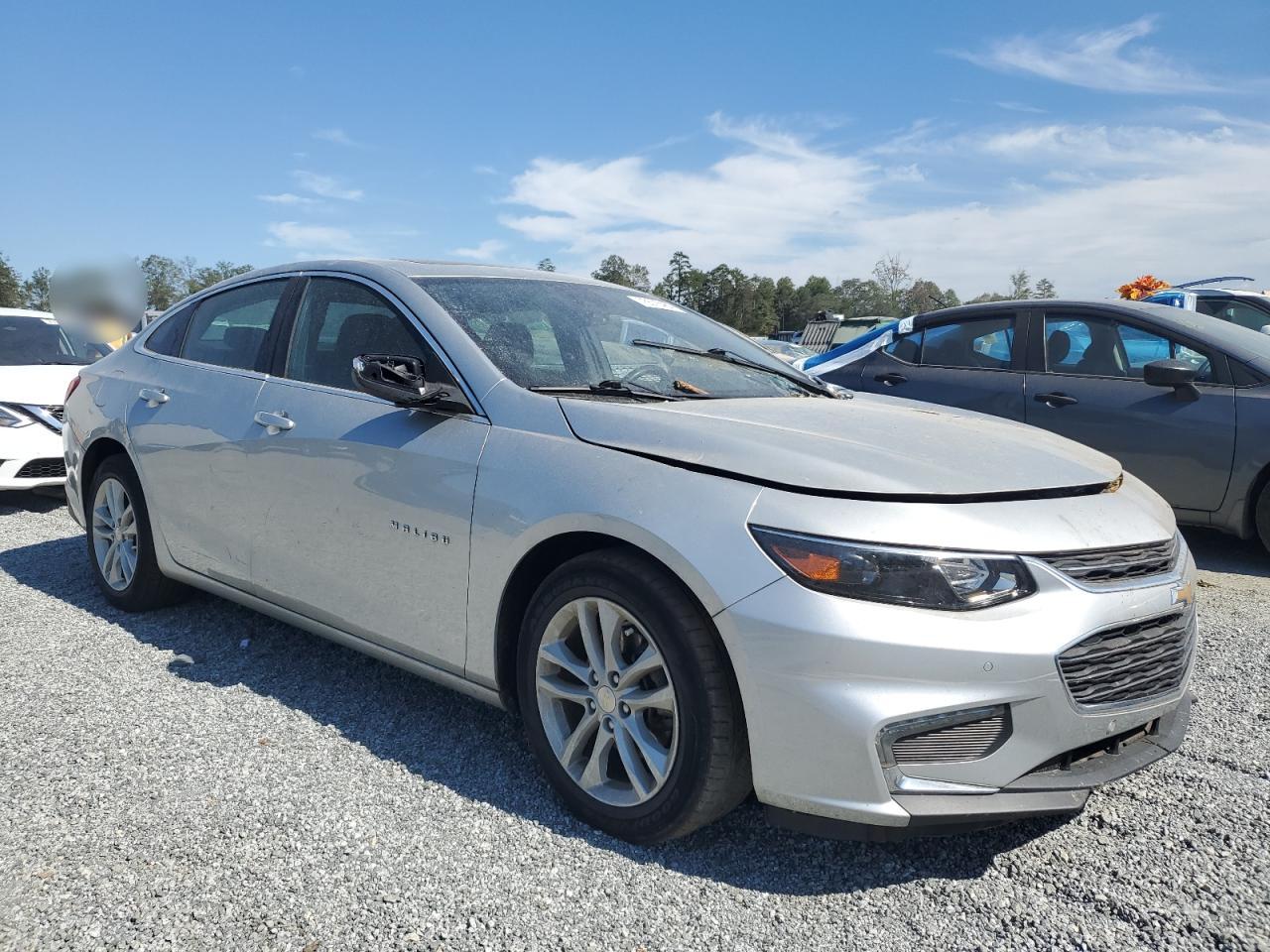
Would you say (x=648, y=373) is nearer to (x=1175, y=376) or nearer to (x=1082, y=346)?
(x=1175, y=376)

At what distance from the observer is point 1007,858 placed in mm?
2426

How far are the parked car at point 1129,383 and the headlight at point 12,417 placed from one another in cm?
596

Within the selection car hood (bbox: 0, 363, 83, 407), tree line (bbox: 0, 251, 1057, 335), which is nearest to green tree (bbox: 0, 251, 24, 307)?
tree line (bbox: 0, 251, 1057, 335)

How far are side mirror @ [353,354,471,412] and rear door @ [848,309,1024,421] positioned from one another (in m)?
4.14

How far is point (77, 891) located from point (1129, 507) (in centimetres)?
275

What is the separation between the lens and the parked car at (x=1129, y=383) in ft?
17.3

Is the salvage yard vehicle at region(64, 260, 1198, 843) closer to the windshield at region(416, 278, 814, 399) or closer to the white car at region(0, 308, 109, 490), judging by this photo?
the windshield at region(416, 278, 814, 399)

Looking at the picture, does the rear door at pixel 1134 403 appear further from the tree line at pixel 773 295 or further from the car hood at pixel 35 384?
the tree line at pixel 773 295

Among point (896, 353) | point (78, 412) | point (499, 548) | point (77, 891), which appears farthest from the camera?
point (896, 353)

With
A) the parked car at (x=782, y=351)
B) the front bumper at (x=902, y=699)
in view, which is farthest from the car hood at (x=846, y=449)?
the parked car at (x=782, y=351)

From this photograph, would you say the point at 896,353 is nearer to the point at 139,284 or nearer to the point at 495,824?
the point at 495,824

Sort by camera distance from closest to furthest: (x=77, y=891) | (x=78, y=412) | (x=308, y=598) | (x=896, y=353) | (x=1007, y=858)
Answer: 1. (x=77, y=891)
2. (x=1007, y=858)
3. (x=308, y=598)
4. (x=78, y=412)
5. (x=896, y=353)

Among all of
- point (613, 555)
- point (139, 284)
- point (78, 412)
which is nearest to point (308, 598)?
point (613, 555)

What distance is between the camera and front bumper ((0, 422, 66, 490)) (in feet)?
22.1
